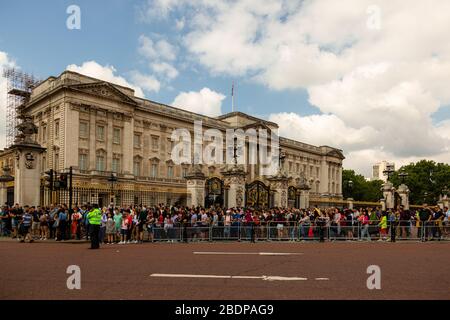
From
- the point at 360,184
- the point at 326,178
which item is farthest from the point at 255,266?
the point at 360,184

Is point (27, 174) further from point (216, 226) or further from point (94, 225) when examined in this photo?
point (216, 226)

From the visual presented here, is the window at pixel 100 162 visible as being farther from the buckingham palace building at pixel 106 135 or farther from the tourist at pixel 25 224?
the tourist at pixel 25 224

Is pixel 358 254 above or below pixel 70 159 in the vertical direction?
below

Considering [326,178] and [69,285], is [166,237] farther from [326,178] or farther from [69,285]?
[326,178]

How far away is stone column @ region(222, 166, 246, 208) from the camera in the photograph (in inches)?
1072

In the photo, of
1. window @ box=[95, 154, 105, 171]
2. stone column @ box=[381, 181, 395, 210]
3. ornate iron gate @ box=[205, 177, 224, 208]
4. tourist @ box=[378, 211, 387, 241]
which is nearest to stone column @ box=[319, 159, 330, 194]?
window @ box=[95, 154, 105, 171]

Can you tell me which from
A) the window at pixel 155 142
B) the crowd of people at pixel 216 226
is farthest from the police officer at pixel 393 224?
the window at pixel 155 142

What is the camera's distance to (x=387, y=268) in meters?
10.5

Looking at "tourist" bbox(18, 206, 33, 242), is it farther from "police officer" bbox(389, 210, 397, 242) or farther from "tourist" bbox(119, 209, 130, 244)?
"police officer" bbox(389, 210, 397, 242)

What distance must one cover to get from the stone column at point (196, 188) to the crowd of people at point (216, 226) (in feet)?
14.3

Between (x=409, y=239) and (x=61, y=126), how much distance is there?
44668mm

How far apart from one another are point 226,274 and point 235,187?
17691mm

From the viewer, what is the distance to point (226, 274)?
379 inches

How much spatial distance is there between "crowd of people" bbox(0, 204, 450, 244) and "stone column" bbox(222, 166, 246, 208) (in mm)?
5131
